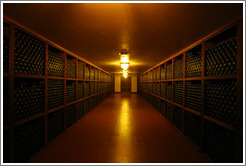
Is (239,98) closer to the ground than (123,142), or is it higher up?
higher up

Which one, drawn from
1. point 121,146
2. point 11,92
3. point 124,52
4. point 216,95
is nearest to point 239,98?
point 216,95

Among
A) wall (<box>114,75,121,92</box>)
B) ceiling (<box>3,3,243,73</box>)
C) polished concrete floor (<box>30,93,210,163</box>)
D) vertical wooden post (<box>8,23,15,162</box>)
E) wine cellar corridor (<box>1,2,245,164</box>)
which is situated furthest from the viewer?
wall (<box>114,75,121,92</box>)

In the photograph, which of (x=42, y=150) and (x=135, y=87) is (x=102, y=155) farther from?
(x=135, y=87)

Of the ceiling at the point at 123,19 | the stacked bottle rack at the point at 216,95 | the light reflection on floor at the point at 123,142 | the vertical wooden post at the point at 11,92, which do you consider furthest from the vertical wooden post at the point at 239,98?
the vertical wooden post at the point at 11,92

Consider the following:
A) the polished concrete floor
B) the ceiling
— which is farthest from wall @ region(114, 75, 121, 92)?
the ceiling

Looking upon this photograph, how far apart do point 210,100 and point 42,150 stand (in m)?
3.45

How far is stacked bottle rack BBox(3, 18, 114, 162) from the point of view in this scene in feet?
6.00

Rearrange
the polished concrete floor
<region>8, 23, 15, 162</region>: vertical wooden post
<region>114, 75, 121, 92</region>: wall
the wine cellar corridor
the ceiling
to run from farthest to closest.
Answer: <region>114, 75, 121, 92</region>: wall < the polished concrete floor < <region>8, 23, 15, 162</region>: vertical wooden post < the wine cellar corridor < the ceiling

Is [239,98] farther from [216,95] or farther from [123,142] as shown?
[123,142]

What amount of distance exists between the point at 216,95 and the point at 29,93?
334cm

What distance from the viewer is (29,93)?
2.27 meters

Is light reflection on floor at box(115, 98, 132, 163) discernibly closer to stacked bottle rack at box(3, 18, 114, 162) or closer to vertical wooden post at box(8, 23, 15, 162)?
stacked bottle rack at box(3, 18, 114, 162)

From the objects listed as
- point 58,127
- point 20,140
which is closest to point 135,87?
point 58,127

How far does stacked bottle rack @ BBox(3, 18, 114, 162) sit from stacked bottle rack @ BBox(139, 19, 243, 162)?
322cm
